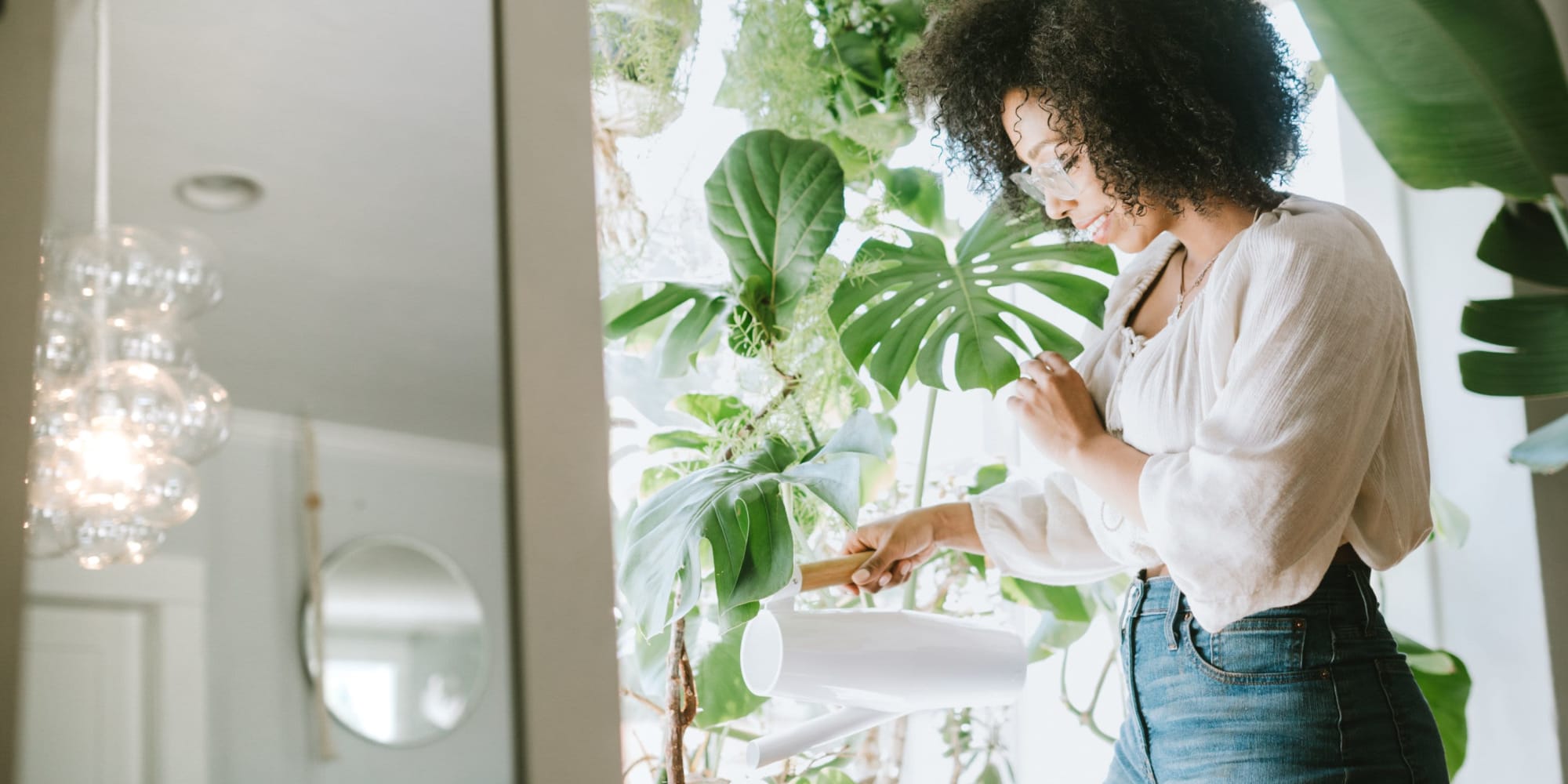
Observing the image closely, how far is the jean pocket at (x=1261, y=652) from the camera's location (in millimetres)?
925

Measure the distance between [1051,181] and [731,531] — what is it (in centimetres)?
47

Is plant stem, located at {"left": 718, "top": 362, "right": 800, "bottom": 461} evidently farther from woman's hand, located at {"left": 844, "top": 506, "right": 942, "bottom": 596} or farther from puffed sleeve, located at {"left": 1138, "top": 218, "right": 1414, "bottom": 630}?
puffed sleeve, located at {"left": 1138, "top": 218, "right": 1414, "bottom": 630}

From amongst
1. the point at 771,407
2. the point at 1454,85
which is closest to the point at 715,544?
the point at 771,407

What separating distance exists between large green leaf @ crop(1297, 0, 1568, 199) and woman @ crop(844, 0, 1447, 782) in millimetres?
64

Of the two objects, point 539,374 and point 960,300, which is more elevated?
point 960,300

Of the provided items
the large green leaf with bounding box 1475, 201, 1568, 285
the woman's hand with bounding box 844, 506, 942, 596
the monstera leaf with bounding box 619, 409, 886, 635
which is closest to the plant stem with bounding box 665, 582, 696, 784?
the monstera leaf with bounding box 619, 409, 886, 635

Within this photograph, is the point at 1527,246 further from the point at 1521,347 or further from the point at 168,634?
the point at 168,634

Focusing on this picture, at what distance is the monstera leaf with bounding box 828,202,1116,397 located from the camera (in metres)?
1.32

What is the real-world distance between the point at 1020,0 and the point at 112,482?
959 millimetres

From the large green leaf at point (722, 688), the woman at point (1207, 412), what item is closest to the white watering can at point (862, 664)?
the woman at point (1207, 412)

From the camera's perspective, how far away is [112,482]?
0.64 meters

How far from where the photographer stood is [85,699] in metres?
0.61

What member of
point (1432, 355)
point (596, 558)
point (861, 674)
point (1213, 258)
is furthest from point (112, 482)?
point (1432, 355)

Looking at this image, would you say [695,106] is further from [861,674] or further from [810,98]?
[861,674]
